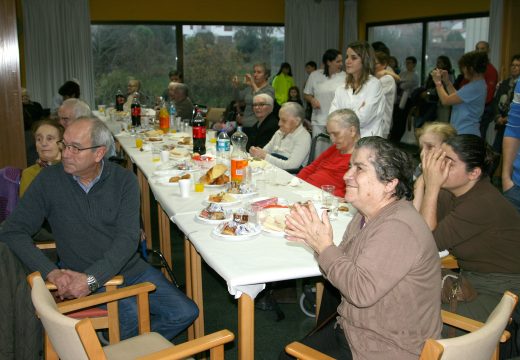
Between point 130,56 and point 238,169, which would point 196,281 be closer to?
point 238,169

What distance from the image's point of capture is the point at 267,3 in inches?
416

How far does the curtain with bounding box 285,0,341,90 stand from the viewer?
10695mm

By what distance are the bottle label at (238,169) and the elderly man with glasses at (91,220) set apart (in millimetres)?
736

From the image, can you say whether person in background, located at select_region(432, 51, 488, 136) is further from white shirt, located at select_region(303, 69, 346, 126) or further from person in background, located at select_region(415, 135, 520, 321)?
person in background, located at select_region(415, 135, 520, 321)

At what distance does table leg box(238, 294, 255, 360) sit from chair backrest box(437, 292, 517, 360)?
0.76m

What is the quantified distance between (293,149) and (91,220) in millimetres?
2236

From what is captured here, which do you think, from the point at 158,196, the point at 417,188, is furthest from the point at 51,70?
the point at 417,188

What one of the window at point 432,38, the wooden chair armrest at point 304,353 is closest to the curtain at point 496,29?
the window at point 432,38

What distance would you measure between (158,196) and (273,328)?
3.20 feet

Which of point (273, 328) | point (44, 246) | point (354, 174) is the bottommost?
point (273, 328)

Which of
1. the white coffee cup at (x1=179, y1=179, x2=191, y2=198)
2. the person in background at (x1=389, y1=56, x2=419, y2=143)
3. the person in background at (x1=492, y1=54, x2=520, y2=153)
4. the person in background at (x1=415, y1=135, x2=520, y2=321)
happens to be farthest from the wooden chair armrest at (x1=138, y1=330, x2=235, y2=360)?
the person in background at (x1=389, y1=56, x2=419, y2=143)

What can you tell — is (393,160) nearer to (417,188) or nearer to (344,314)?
(344,314)

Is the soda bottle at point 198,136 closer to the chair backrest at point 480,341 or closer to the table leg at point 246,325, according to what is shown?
the table leg at point 246,325

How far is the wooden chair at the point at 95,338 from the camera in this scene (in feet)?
4.58
